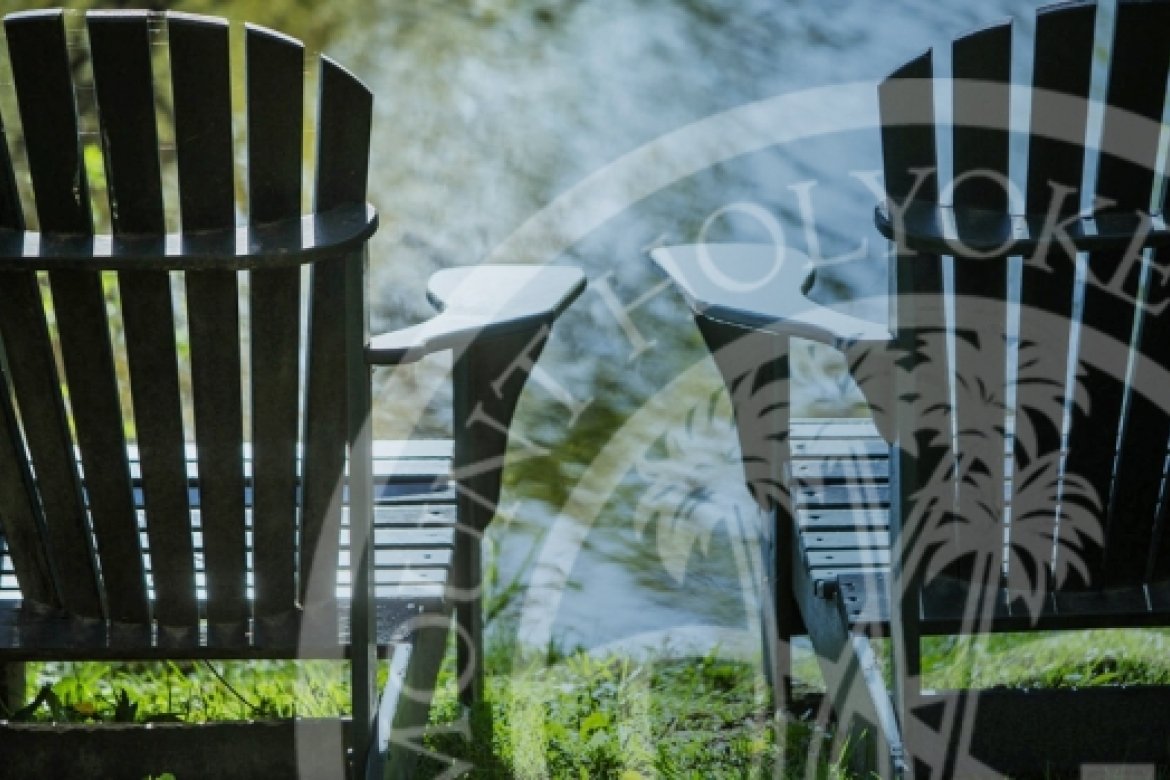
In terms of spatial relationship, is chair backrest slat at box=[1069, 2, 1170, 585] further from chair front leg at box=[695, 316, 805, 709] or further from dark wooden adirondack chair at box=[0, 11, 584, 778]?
dark wooden adirondack chair at box=[0, 11, 584, 778]

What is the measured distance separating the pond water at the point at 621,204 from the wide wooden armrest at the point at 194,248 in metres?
1.46

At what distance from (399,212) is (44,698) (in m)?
2.86

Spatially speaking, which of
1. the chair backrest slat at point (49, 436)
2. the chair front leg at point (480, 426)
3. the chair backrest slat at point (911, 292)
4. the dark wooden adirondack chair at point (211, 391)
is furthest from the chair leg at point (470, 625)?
the chair backrest slat at point (911, 292)

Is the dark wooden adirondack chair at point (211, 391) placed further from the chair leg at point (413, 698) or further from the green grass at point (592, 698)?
the green grass at point (592, 698)

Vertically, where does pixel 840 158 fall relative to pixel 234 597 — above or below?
above

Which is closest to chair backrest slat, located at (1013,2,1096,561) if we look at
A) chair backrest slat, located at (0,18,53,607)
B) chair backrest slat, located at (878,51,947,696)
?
chair backrest slat, located at (878,51,947,696)

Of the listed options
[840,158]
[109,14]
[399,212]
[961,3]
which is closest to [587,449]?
[399,212]

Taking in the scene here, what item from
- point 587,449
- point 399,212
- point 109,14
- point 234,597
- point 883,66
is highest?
point 883,66

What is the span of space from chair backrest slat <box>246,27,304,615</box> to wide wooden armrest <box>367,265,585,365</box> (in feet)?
0.43

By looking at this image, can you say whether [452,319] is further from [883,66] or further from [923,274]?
[883,66]

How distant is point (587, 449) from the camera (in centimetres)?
450

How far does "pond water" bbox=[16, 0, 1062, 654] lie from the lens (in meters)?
4.11

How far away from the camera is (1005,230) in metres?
2.39

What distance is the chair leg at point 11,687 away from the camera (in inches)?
119
